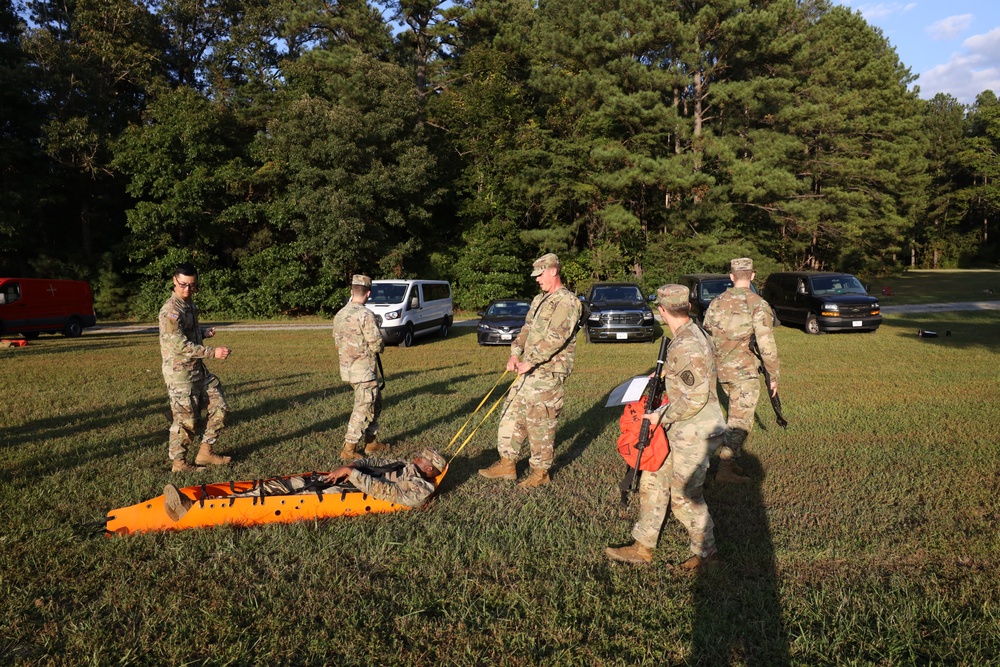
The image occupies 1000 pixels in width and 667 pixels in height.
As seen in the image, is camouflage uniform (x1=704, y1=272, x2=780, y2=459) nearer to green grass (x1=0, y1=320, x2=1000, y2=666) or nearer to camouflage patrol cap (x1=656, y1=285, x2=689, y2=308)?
green grass (x1=0, y1=320, x2=1000, y2=666)

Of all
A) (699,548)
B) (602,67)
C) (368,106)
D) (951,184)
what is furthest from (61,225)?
(951,184)

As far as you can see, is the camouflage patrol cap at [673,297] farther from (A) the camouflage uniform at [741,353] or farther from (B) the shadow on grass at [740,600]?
(A) the camouflage uniform at [741,353]

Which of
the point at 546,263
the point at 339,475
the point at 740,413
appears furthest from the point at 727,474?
the point at 339,475

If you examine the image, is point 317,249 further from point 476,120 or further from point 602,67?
point 602,67

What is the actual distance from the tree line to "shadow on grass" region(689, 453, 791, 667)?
2475cm

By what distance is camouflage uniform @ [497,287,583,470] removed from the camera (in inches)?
235

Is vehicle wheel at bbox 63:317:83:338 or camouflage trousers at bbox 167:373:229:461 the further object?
vehicle wheel at bbox 63:317:83:338

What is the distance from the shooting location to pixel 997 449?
688 cm

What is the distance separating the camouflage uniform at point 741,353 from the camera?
6.33 m

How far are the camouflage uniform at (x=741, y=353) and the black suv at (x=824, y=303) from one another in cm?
1420

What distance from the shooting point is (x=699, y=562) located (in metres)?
4.31

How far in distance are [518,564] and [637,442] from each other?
3.88 feet

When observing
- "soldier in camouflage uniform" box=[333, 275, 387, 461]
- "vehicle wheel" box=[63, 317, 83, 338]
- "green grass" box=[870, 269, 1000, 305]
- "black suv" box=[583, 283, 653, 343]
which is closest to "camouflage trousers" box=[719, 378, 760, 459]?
"soldier in camouflage uniform" box=[333, 275, 387, 461]

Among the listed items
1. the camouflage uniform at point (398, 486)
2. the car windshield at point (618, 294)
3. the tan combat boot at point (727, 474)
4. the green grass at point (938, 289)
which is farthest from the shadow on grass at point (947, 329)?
the camouflage uniform at point (398, 486)
